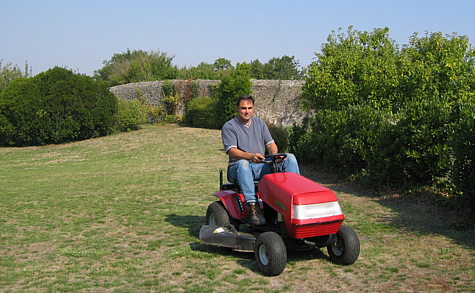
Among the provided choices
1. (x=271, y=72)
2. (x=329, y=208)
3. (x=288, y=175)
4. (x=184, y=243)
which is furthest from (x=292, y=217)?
(x=271, y=72)

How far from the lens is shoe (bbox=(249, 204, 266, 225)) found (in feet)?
16.7

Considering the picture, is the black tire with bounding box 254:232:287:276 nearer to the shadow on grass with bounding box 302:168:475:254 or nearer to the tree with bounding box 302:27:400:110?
the shadow on grass with bounding box 302:168:475:254

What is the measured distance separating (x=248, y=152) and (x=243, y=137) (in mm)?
204

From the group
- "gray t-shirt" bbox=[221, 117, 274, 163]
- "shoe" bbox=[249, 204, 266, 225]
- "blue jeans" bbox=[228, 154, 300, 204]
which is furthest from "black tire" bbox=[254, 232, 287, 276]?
"gray t-shirt" bbox=[221, 117, 274, 163]

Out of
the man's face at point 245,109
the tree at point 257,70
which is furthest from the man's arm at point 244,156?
the tree at point 257,70

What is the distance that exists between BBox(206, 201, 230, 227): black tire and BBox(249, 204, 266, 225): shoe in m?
0.56

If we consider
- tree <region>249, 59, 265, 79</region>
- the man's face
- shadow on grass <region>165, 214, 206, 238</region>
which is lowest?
shadow on grass <region>165, 214, 206, 238</region>

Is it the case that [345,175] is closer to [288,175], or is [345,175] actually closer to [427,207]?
[427,207]

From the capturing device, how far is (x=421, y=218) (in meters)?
7.03

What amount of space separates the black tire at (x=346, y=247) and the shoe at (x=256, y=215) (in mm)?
860

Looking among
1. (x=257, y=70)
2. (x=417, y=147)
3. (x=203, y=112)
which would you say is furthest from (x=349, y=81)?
(x=257, y=70)

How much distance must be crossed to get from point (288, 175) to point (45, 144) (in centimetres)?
2424

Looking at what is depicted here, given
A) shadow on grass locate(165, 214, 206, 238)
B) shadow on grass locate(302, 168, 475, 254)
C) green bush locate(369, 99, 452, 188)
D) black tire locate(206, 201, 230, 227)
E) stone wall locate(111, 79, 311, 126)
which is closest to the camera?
black tire locate(206, 201, 230, 227)

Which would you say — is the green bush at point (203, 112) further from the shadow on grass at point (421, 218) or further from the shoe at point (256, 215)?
the shoe at point (256, 215)
